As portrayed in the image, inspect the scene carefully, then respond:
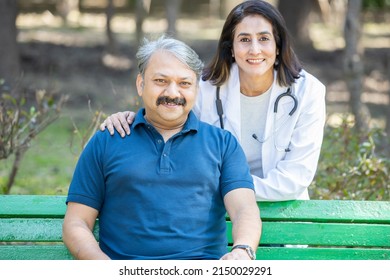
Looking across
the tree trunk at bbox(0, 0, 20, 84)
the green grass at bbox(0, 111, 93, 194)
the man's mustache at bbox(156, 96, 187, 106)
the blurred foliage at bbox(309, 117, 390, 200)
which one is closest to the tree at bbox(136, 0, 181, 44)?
the tree trunk at bbox(0, 0, 20, 84)

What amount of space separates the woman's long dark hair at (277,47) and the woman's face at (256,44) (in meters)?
0.03

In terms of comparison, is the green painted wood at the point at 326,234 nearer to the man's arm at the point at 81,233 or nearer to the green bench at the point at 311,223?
the green bench at the point at 311,223

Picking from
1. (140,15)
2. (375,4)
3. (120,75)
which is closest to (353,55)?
(140,15)

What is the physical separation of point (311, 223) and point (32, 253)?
140 cm

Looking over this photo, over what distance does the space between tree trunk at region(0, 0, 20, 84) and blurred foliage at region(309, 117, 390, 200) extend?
30.1ft

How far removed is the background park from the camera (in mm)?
5867

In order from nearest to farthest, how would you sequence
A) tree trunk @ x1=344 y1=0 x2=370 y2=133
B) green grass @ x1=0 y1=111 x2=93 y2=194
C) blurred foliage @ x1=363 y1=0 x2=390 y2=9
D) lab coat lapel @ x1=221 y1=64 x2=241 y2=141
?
lab coat lapel @ x1=221 y1=64 x2=241 y2=141, green grass @ x1=0 y1=111 x2=93 y2=194, tree trunk @ x1=344 y1=0 x2=370 y2=133, blurred foliage @ x1=363 y1=0 x2=390 y2=9

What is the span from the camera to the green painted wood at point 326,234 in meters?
4.00

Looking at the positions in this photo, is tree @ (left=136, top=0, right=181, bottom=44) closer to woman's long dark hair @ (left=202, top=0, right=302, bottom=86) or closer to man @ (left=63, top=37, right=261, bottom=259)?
woman's long dark hair @ (left=202, top=0, right=302, bottom=86)

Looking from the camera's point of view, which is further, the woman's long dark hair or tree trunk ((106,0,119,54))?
tree trunk ((106,0,119,54))

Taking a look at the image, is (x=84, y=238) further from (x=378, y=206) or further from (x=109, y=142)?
(x=378, y=206)

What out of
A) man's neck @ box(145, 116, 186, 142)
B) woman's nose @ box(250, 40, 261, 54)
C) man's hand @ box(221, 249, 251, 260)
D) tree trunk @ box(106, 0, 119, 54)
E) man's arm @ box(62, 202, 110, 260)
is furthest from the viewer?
tree trunk @ box(106, 0, 119, 54)

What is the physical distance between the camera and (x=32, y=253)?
3.87m

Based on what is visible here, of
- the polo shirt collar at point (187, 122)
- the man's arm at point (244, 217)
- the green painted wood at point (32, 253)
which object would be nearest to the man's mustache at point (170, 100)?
the polo shirt collar at point (187, 122)
